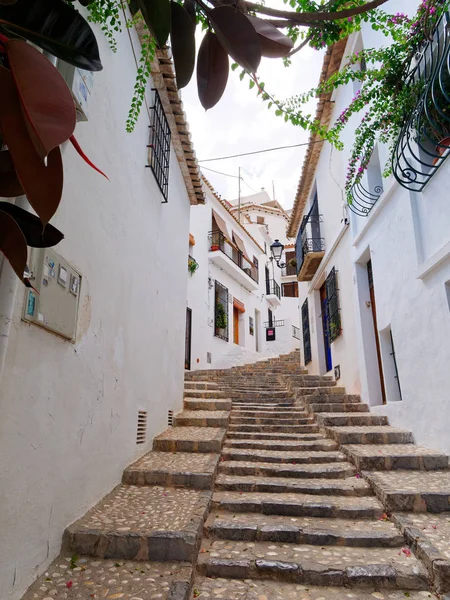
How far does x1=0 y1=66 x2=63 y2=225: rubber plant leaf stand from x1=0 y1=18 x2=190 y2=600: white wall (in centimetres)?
149

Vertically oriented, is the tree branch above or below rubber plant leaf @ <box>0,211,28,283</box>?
above

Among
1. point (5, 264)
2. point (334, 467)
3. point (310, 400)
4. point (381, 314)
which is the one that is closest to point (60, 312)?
point (5, 264)

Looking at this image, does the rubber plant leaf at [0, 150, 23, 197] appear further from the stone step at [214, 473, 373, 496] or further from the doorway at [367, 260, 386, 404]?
the doorway at [367, 260, 386, 404]

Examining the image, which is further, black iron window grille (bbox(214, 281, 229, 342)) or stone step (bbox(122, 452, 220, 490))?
black iron window grille (bbox(214, 281, 229, 342))

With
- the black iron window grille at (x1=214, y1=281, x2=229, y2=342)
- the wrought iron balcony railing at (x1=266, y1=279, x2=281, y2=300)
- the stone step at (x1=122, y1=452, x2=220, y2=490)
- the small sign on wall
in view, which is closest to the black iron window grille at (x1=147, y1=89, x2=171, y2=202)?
the stone step at (x1=122, y1=452, x2=220, y2=490)

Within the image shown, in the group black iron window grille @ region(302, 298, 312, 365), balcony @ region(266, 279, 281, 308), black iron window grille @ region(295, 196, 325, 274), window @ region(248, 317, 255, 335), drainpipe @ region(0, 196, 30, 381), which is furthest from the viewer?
balcony @ region(266, 279, 281, 308)

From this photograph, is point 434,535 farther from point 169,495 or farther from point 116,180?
point 116,180

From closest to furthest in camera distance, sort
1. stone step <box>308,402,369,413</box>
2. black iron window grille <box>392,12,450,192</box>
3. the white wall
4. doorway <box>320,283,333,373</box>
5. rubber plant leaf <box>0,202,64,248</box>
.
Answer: rubber plant leaf <box>0,202,64,248</box>
the white wall
black iron window grille <box>392,12,450,192</box>
stone step <box>308,402,369,413</box>
doorway <box>320,283,333,373</box>

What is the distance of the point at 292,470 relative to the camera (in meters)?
3.96

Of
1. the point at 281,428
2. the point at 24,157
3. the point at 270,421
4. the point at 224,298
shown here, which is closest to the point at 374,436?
the point at 281,428

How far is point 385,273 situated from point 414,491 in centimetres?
293

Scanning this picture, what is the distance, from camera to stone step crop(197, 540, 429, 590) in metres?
2.32

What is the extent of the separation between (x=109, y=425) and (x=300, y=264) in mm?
7547

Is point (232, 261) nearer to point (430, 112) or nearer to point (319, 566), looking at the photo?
point (430, 112)
